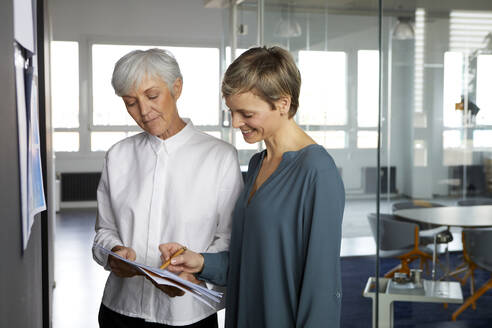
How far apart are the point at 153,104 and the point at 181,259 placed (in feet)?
1.48

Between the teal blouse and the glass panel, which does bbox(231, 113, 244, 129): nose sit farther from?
the glass panel

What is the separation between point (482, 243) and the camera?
296 centimetres

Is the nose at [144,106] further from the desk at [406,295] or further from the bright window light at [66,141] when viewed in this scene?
the bright window light at [66,141]

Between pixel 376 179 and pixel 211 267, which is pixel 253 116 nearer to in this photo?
pixel 211 267

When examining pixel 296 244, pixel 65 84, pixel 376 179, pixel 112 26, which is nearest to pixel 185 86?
pixel 112 26

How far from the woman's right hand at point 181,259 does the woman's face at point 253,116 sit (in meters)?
0.35

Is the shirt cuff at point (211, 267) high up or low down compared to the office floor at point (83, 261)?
up

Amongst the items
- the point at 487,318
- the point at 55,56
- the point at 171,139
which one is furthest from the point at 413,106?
the point at 55,56

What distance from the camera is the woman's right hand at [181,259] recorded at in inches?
63.1

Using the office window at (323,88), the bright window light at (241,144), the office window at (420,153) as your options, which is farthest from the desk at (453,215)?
→ the bright window light at (241,144)

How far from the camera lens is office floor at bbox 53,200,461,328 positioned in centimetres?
359

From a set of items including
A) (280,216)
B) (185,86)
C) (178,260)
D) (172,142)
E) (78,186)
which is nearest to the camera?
(280,216)

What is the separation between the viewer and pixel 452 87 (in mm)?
3049

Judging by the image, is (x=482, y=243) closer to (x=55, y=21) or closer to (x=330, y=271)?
(x=330, y=271)
